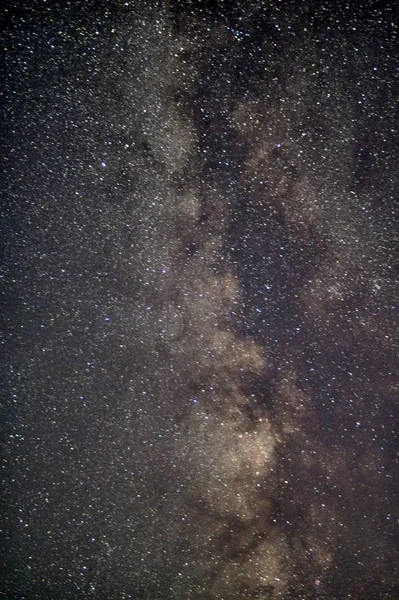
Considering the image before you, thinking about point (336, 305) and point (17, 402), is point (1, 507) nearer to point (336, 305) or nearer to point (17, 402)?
point (17, 402)

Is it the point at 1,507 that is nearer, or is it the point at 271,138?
the point at 271,138

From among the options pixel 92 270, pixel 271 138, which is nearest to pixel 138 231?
pixel 92 270

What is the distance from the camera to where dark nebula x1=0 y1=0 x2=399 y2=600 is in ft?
3.58

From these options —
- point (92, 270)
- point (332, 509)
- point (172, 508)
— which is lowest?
point (172, 508)

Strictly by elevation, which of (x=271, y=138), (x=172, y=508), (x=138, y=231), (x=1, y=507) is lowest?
(x=1, y=507)

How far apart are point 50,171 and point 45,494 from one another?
1121mm

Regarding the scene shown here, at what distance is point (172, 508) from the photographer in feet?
3.98

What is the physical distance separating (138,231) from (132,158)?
0.77 feet

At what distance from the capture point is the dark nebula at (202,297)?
1.09 metres

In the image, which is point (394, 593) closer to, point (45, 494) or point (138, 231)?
point (45, 494)

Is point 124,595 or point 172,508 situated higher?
point 172,508

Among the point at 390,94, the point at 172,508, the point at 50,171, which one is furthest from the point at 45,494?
the point at 390,94

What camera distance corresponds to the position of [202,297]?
115 centimetres

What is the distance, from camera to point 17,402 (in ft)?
3.94
